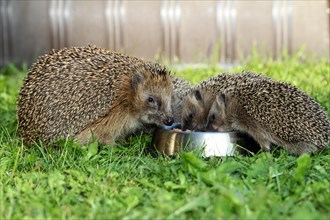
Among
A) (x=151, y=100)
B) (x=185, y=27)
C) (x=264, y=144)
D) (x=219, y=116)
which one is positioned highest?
(x=185, y=27)

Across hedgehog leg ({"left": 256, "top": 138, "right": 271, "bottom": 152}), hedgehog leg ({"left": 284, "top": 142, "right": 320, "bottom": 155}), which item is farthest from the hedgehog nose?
hedgehog leg ({"left": 284, "top": 142, "right": 320, "bottom": 155})

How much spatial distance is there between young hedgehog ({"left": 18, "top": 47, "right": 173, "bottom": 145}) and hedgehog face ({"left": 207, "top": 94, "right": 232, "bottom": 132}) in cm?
30

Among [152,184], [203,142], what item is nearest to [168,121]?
[203,142]

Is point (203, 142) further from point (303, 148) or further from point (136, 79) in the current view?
point (136, 79)

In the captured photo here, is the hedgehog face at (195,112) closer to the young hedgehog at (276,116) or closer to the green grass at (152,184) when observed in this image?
the young hedgehog at (276,116)

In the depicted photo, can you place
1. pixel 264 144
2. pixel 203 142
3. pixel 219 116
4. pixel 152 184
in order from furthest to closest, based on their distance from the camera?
pixel 219 116, pixel 264 144, pixel 203 142, pixel 152 184

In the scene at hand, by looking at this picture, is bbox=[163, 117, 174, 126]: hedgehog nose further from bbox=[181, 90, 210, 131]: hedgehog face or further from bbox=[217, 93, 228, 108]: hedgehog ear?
bbox=[217, 93, 228, 108]: hedgehog ear

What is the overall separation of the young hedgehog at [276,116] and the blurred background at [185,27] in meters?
3.91

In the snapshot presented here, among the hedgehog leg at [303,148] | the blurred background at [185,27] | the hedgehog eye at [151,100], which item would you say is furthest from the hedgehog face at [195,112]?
the blurred background at [185,27]

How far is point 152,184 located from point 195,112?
1506 mm

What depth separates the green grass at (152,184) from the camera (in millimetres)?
3613

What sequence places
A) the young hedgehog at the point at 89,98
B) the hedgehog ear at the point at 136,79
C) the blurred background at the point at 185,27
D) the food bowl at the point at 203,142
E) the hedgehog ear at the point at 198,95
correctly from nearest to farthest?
the food bowl at the point at 203,142, the young hedgehog at the point at 89,98, the hedgehog ear at the point at 136,79, the hedgehog ear at the point at 198,95, the blurred background at the point at 185,27

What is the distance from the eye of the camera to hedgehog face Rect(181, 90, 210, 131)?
5.61 m

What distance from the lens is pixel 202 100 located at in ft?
18.6
